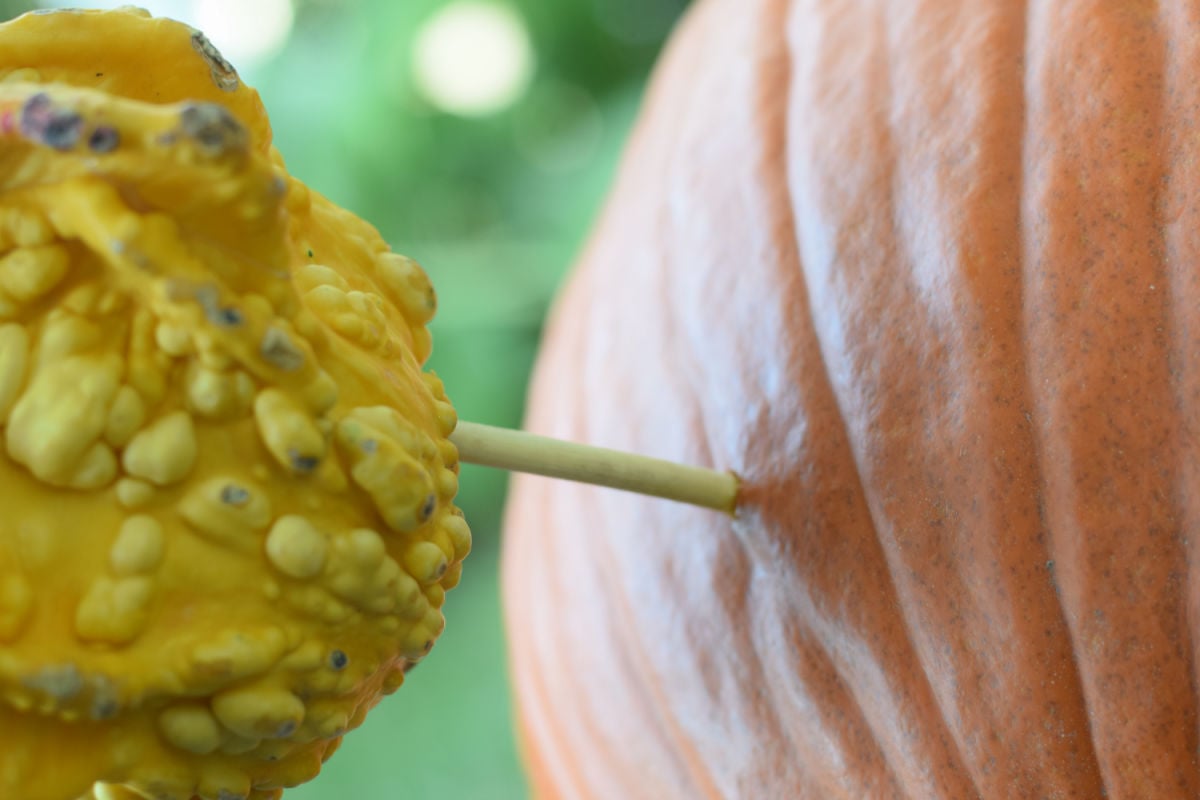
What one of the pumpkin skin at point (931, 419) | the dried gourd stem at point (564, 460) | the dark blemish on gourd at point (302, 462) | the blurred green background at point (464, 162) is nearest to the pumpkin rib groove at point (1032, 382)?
the pumpkin skin at point (931, 419)

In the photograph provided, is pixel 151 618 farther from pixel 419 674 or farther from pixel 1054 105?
pixel 419 674

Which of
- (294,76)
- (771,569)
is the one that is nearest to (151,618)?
(771,569)

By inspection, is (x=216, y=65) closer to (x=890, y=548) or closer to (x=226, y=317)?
(x=226, y=317)

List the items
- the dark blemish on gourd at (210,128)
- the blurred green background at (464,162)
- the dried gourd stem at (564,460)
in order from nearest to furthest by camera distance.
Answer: the dark blemish on gourd at (210,128), the dried gourd stem at (564,460), the blurred green background at (464,162)

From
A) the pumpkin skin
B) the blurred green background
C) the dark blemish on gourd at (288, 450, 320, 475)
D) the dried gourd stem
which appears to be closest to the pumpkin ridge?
the pumpkin skin

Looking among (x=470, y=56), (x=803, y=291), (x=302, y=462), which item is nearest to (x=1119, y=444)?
(x=803, y=291)

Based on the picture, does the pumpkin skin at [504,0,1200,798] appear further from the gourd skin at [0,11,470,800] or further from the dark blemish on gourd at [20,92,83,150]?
the dark blemish on gourd at [20,92,83,150]

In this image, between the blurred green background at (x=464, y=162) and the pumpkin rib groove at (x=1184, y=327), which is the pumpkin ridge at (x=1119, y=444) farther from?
the blurred green background at (x=464, y=162)

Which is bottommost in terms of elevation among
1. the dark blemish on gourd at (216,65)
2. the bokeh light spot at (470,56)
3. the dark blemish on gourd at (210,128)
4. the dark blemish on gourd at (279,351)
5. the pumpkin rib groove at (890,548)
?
the bokeh light spot at (470,56)
